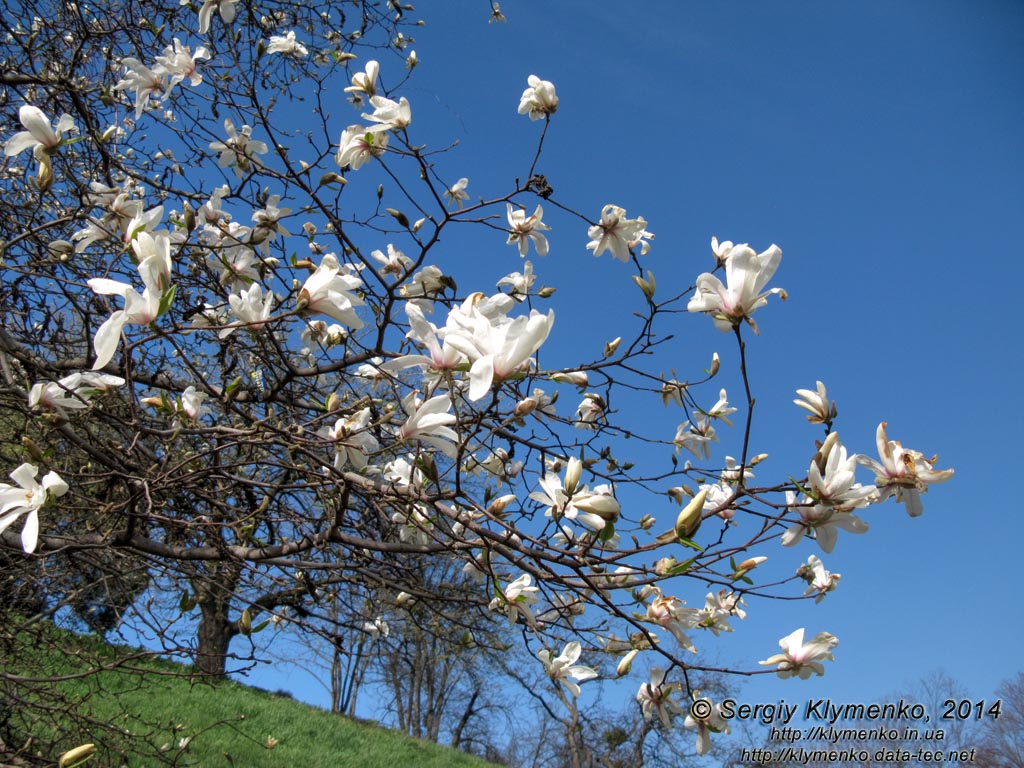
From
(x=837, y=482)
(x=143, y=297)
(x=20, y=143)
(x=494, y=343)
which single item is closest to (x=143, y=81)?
(x=20, y=143)

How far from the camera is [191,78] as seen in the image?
2408 millimetres

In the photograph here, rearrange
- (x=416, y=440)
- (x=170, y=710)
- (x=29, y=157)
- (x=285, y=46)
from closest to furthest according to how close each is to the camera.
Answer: (x=416, y=440) < (x=285, y=46) < (x=29, y=157) < (x=170, y=710)

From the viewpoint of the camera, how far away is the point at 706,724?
161 centimetres

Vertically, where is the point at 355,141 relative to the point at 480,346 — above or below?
above

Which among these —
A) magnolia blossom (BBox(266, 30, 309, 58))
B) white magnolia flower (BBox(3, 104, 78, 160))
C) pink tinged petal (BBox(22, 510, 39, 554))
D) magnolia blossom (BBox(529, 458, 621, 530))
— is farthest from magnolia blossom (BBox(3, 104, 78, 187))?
magnolia blossom (BBox(529, 458, 621, 530))

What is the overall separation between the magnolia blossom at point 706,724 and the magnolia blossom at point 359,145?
1673 mm

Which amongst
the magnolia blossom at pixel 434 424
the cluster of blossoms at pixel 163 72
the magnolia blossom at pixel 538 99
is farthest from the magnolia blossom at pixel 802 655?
the cluster of blossoms at pixel 163 72

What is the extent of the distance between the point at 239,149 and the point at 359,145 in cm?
59

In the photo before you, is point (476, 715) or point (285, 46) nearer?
point (285, 46)

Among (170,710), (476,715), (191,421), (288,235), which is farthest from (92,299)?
(476,715)

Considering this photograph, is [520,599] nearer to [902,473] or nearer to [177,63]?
[902,473]

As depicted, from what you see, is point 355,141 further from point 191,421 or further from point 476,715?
point 476,715

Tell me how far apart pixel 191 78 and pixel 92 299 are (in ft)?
2.66

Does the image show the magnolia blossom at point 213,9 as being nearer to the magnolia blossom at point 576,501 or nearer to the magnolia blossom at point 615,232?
the magnolia blossom at point 615,232
